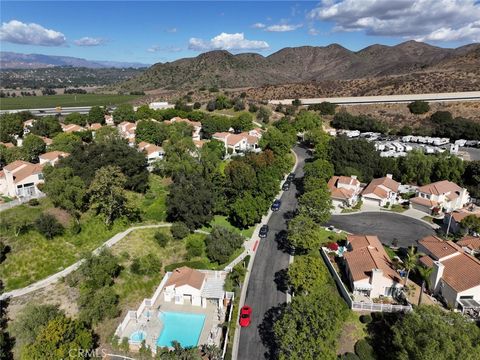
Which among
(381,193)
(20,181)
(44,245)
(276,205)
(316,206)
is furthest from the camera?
(381,193)

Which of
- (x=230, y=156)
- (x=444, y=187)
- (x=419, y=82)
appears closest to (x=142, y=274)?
(x=230, y=156)

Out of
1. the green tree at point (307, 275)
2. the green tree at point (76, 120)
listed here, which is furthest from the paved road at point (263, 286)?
the green tree at point (76, 120)

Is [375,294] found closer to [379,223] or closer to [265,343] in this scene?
[265,343]

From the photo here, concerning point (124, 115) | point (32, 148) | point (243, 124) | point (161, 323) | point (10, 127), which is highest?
point (124, 115)

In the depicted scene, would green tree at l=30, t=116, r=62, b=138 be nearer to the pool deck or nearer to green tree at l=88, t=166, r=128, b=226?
green tree at l=88, t=166, r=128, b=226

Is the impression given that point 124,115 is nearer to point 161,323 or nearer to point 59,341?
point 161,323

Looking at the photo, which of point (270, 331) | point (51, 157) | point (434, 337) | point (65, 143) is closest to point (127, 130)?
point (65, 143)

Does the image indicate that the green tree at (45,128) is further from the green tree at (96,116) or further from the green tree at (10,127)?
the green tree at (96,116)

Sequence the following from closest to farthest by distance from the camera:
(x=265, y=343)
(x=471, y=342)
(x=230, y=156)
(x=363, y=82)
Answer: (x=471, y=342) → (x=265, y=343) → (x=230, y=156) → (x=363, y=82)
